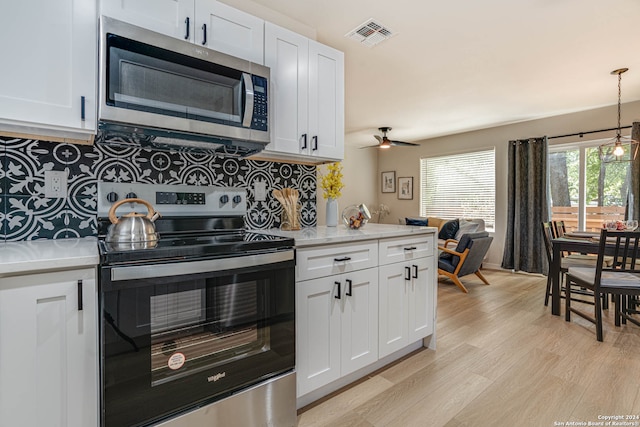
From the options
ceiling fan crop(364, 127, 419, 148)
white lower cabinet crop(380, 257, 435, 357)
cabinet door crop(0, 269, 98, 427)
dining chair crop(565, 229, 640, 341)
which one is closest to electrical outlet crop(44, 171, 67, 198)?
A: cabinet door crop(0, 269, 98, 427)

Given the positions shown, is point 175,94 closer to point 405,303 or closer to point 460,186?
point 405,303

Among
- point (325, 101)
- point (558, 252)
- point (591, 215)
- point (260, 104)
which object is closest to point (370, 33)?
point (325, 101)

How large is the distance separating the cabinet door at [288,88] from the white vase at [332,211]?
19.2 inches

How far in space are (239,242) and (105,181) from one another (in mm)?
851

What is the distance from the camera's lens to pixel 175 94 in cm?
156

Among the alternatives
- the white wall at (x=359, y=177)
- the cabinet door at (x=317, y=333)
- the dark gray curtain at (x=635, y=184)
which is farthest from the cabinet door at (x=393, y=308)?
the white wall at (x=359, y=177)

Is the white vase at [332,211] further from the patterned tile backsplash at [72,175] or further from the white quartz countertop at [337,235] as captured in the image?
the patterned tile backsplash at [72,175]

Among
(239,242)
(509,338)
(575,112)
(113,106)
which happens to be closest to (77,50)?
(113,106)

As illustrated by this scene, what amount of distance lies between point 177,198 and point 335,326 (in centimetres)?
117

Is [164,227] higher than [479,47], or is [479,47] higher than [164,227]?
[479,47]

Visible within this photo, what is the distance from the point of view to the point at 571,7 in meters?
2.36

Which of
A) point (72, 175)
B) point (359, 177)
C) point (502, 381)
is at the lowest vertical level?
point (502, 381)

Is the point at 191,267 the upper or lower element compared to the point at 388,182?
lower

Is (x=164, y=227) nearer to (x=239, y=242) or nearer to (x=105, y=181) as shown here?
(x=105, y=181)
